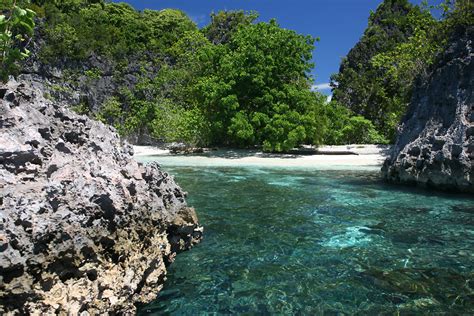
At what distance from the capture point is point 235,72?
2466 centimetres

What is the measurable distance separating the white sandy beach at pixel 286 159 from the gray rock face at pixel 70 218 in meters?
14.8

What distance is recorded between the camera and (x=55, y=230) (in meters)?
3.36

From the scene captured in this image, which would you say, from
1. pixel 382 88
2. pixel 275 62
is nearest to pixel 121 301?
pixel 275 62

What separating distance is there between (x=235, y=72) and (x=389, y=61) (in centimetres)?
899

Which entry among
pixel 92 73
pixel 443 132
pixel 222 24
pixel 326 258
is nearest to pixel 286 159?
pixel 443 132

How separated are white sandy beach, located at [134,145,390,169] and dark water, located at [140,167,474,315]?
8923 mm

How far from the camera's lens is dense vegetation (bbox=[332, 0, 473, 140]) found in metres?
18.2

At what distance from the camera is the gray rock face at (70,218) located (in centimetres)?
314

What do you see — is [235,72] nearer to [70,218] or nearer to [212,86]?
[212,86]

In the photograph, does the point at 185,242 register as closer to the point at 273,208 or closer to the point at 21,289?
the point at 21,289

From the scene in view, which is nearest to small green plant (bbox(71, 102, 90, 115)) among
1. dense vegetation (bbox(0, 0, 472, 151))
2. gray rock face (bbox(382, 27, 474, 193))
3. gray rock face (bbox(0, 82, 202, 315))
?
dense vegetation (bbox(0, 0, 472, 151))

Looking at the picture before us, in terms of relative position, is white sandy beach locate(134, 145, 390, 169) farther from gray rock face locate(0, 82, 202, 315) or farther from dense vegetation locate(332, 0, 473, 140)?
gray rock face locate(0, 82, 202, 315)

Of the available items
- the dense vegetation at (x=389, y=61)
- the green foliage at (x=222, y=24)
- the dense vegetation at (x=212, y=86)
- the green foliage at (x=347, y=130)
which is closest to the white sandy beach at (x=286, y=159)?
the dense vegetation at (x=212, y=86)

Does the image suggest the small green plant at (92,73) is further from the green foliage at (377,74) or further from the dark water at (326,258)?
the dark water at (326,258)
